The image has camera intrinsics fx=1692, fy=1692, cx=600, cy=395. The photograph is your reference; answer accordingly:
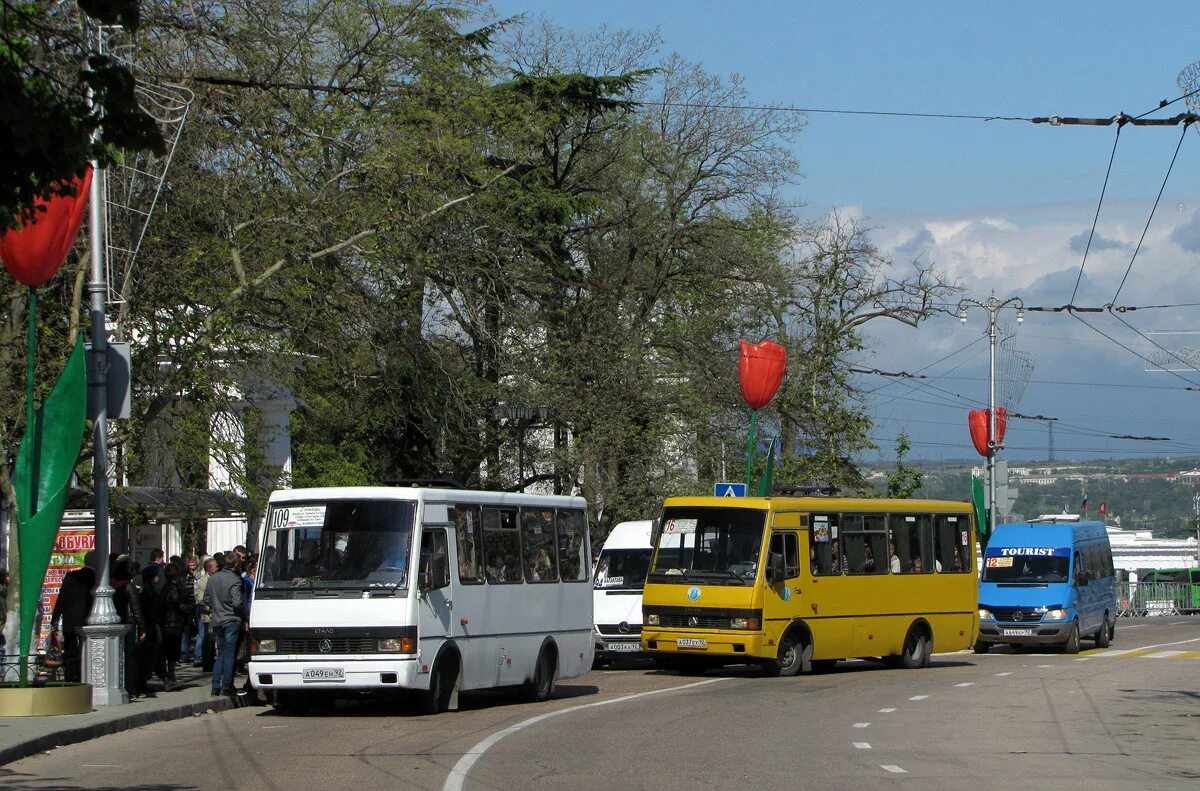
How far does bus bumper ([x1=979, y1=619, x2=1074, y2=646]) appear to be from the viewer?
34062 millimetres

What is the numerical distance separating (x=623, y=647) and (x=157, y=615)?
31.3 feet

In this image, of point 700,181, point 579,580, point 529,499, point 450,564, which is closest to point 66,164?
point 450,564

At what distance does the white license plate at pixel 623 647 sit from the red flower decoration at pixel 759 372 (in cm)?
668

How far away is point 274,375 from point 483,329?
7.08m

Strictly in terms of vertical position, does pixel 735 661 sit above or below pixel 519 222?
below

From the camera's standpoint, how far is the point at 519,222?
1417 inches

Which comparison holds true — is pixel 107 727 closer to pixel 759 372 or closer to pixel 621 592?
pixel 621 592

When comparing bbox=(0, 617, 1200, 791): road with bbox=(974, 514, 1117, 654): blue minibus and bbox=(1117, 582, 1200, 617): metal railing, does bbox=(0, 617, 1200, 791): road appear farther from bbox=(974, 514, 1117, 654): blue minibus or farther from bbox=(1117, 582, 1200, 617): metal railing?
bbox=(1117, 582, 1200, 617): metal railing

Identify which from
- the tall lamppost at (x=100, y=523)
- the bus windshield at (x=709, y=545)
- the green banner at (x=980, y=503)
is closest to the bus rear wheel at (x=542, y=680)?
the bus windshield at (x=709, y=545)

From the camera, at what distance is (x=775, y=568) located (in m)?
24.8

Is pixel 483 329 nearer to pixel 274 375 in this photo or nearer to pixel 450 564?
pixel 274 375

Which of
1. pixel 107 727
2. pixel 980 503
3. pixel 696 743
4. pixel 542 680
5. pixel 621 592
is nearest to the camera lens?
pixel 696 743

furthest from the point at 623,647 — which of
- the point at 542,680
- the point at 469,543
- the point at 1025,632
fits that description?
the point at 1025,632

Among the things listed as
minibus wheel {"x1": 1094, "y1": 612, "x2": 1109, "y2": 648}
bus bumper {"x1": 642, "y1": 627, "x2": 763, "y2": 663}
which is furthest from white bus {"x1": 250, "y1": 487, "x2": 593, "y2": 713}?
minibus wheel {"x1": 1094, "y1": 612, "x2": 1109, "y2": 648}
